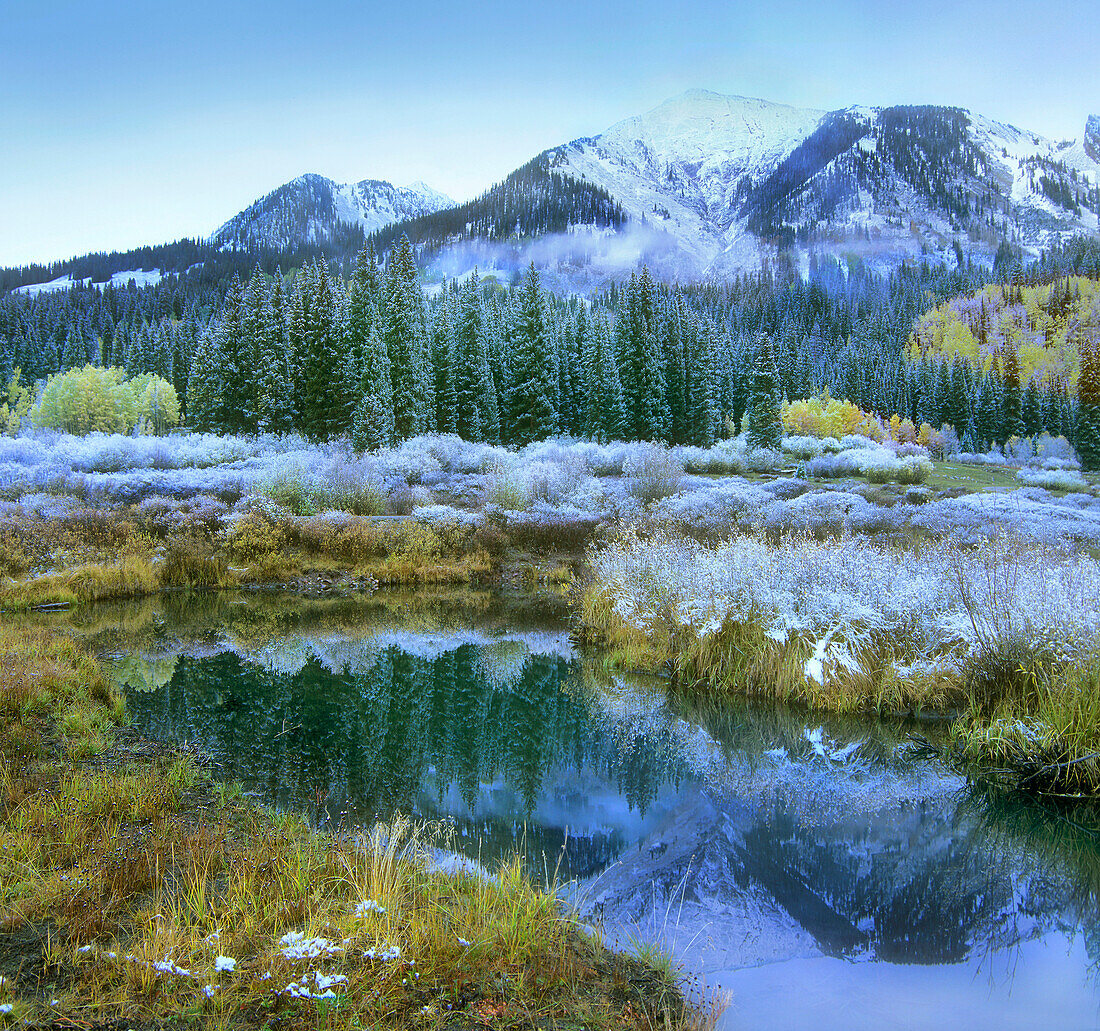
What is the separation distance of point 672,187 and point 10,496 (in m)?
152

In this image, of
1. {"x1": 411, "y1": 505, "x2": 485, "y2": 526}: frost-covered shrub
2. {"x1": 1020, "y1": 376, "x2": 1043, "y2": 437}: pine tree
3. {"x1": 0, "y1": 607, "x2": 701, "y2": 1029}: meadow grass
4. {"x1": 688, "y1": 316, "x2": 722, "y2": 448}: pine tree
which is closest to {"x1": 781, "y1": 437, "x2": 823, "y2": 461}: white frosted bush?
{"x1": 688, "y1": 316, "x2": 722, "y2": 448}: pine tree

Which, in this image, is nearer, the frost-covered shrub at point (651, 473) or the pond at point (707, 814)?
the pond at point (707, 814)

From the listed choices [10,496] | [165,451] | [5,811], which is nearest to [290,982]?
[5,811]

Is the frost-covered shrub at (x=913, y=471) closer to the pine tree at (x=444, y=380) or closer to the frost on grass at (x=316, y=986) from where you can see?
the pine tree at (x=444, y=380)

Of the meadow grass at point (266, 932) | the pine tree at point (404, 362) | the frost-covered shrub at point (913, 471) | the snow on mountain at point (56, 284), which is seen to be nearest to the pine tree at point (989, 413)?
the frost-covered shrub at point (913, 471)

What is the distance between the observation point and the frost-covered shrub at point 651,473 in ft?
86.2

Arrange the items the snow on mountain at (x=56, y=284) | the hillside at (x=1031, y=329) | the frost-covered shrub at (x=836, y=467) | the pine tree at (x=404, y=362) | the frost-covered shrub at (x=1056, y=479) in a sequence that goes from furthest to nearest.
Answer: the snow on mountain at (x=56, y=284) < the pine tree at (x=404, y=362) < the frost-covered shrub at (x=836, y=467) < the hillside at (x=1031, y=329) < the frost-covered shrub at (x=1056, y=479)

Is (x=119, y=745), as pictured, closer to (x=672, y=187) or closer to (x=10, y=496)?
(x=10, y=496)

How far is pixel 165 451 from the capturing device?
103 feet

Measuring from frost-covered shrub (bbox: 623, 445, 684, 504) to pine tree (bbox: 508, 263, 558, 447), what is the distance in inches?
371

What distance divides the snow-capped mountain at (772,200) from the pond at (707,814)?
69.2 metres

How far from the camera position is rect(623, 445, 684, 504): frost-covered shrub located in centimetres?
2627

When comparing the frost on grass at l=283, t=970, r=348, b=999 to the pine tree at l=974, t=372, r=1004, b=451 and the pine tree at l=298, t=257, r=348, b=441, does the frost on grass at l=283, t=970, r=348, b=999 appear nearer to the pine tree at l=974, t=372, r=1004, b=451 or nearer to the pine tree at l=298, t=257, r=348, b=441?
the pine tree at l=974, t=372, r=1004, b=451

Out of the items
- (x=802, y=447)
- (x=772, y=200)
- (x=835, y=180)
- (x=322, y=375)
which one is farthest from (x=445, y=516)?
(x=772, y=200)
